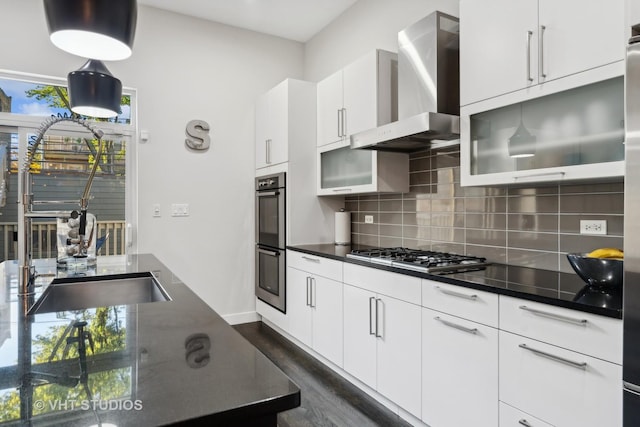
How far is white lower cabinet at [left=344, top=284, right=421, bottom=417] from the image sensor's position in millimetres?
2070

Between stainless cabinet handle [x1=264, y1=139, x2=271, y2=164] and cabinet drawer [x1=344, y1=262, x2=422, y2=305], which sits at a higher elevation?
stainless cabinet handle [x1=264, y1=139, x2=271, y2=164]

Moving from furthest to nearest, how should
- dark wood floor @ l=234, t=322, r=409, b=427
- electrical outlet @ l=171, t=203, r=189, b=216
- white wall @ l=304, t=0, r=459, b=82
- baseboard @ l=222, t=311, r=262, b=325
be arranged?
baseboard @ l=222, t=311, r=262, b=325, electrical outlet @ l=171, t=203, r=189, b=216, white wall @ l=304, t=0, r=459, b=82, dark wood floor @ l=234, t=322, r=409, b=427

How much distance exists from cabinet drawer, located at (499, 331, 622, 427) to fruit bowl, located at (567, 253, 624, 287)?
32 centimetres

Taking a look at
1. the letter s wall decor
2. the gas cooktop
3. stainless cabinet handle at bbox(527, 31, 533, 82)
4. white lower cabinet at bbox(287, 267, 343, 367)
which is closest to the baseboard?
white lower cabinet at bbox(287, 267, 343, 367)

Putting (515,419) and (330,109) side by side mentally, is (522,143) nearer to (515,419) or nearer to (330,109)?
(515,419)

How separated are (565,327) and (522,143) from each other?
88 cm

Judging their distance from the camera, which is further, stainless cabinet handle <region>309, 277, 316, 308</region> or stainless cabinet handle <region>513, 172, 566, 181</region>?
stainless cabinet handle <region>309, 277, 316, 308</region>

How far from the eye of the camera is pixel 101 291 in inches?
67.8

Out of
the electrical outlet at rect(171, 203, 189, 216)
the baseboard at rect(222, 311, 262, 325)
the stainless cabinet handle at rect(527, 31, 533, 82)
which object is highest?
the stainless cabinet handle at rect(527, 31, 533, 82)

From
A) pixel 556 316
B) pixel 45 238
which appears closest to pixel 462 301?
pixel 556 316

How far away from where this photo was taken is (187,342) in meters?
0.89

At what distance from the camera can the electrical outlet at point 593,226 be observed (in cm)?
181

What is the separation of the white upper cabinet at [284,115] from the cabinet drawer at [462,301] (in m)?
1.96

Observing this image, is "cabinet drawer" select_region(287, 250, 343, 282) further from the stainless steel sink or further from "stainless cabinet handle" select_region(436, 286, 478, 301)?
the stainless steel sink
